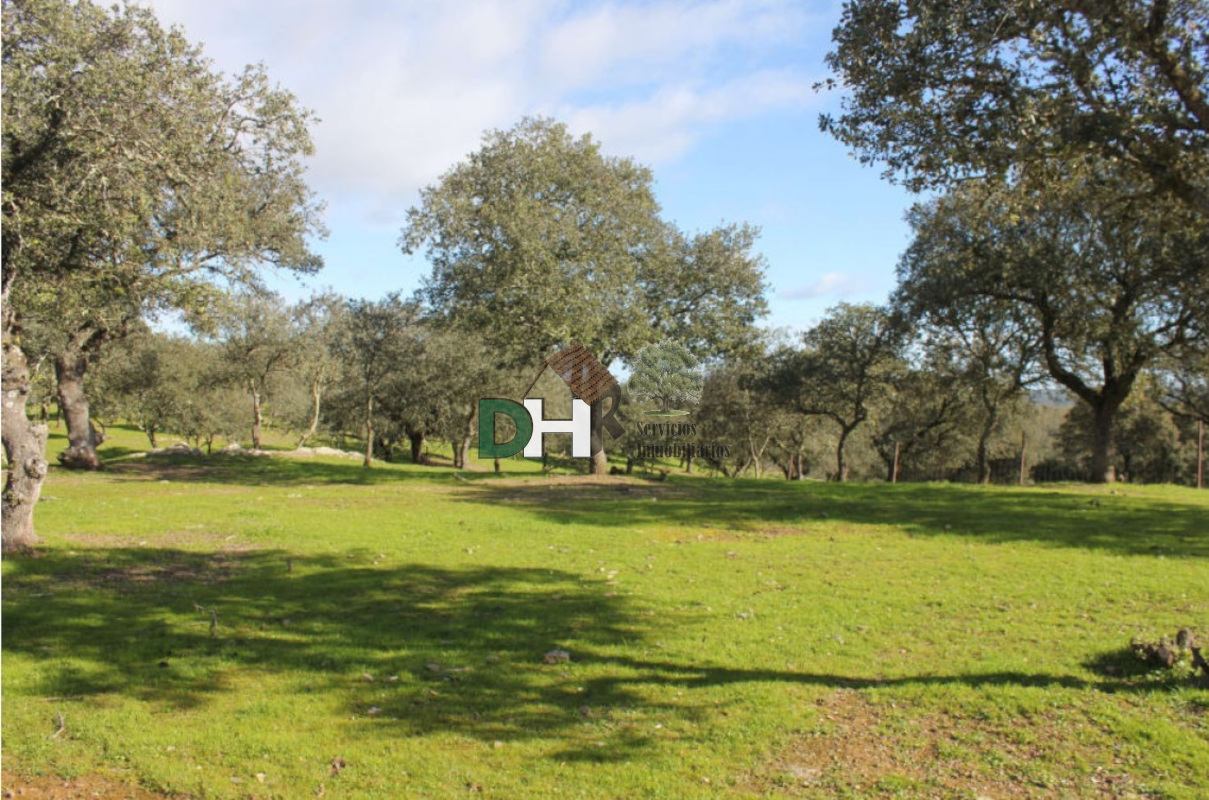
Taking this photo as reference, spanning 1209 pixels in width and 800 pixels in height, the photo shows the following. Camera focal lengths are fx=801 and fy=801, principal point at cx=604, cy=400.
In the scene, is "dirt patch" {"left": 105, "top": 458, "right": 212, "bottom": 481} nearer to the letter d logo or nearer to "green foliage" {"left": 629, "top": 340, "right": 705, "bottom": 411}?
the letter d logo

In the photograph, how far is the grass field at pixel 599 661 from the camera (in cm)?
631

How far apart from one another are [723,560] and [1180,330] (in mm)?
27102

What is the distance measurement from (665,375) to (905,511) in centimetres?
1406

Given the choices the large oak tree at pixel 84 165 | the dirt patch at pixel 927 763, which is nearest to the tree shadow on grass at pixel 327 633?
the dirt patch at pixel 927 763

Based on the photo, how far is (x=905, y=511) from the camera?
21.6m

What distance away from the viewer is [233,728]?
7016 mm

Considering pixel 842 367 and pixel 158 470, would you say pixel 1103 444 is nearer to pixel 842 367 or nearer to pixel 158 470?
pixel 842 367

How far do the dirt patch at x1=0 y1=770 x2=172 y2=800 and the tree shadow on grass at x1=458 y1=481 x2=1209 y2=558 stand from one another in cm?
1333

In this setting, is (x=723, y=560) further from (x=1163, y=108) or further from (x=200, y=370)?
(x=200, y=370)

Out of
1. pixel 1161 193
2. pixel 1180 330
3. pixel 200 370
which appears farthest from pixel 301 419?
pixel 1161 193

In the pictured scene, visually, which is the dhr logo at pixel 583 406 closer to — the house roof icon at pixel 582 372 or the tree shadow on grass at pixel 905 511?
the house roof icon at pixel 582 372

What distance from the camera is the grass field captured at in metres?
6.31

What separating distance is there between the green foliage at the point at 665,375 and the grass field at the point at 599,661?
50.7 feet

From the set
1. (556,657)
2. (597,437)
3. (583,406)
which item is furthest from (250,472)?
(556,657)
